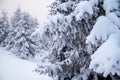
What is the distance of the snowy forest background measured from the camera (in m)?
4.32

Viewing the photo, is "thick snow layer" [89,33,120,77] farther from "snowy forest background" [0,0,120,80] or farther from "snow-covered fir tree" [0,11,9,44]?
"snow-covered fir tree" [0,11,9,44]

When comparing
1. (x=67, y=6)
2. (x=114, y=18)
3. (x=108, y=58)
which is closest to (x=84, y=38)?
(x=67, y=6)

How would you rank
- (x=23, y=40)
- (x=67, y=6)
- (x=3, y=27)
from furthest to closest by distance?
(x=3, y=27)
(x=23, y=40)
(x=67, y=6)

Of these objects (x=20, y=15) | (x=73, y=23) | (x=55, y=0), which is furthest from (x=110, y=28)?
(x=20, y=15)

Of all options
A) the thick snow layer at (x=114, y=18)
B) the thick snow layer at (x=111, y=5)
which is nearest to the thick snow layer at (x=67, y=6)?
the thick snow layer at (x=111, y=5)

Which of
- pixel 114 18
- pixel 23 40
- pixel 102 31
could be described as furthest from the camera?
pixel 23 40

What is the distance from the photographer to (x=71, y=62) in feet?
22.5

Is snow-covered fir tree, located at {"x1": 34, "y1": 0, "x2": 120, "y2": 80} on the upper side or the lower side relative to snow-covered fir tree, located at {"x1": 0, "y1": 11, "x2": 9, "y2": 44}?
A: upper

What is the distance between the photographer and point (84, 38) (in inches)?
255

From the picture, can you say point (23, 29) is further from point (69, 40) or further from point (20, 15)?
point (69, 40)

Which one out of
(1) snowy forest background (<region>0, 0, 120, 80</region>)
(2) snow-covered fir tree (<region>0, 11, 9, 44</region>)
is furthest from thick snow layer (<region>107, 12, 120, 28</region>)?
(2) snow-covered fir tree (<region>0, 11, 9, 44</region>)

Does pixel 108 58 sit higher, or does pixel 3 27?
pixel 108 58

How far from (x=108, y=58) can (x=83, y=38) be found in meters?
2.47

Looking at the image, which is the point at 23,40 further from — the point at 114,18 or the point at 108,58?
the point at 108,58
